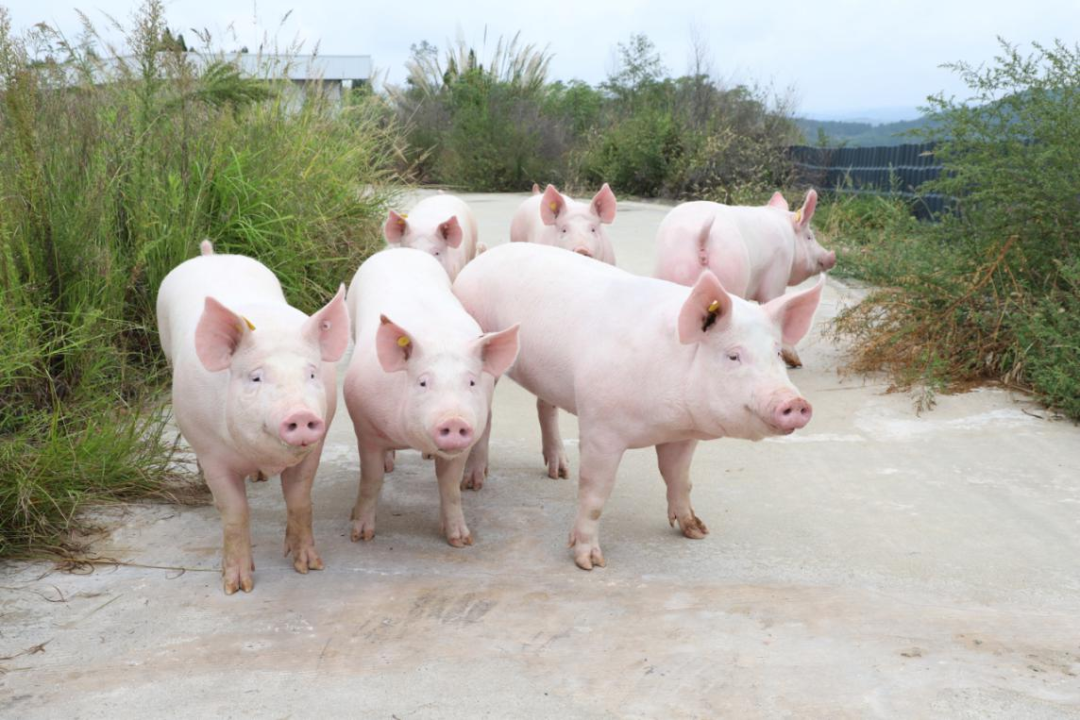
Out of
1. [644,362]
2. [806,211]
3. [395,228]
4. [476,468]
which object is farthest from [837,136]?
[644,362]

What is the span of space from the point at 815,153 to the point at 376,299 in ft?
37.9

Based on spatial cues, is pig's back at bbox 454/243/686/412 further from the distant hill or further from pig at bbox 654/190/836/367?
the distant hill

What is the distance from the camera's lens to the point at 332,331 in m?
3.43

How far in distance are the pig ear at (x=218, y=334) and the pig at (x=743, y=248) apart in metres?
2.86

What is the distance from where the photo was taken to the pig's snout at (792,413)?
3.14m

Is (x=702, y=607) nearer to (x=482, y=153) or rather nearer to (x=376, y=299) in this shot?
(x=376, y=299)

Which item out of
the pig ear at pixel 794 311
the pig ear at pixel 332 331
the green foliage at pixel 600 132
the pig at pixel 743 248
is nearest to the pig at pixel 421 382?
the pig ear at pixel 332 331

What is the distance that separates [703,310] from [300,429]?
4.17 ft

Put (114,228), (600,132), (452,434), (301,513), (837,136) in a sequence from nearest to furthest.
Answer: (452,434) → (301,513) → (114,228) → (837,136) → (600,132)

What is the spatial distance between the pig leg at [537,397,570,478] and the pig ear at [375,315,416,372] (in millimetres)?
1188

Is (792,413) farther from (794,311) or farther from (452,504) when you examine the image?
(452,504)

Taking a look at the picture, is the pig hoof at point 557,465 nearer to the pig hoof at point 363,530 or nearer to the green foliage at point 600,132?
the pig hoof at point 363,530

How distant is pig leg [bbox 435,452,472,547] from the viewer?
3.86 metres

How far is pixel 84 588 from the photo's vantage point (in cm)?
350
